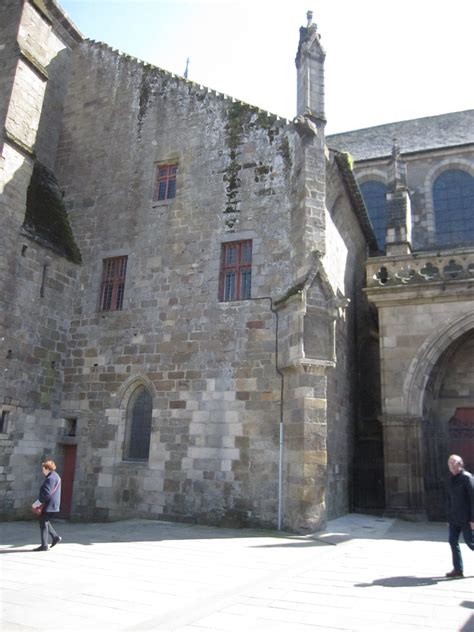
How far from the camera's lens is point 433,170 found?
20484 millimetres

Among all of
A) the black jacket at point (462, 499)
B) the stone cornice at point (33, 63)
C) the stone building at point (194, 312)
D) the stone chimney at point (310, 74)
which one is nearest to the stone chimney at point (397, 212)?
the stone building at point (194, 312)

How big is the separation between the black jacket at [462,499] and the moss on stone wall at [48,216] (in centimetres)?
1066

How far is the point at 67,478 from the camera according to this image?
12805 mm

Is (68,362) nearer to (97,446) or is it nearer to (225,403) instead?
(97,446)

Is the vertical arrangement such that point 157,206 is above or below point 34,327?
above

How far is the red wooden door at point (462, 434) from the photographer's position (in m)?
13.7

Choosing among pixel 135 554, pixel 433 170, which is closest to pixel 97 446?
pixel 135 554

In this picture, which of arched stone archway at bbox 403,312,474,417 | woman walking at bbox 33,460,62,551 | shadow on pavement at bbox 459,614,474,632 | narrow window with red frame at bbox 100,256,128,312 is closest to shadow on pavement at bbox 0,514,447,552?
woman walking at bbox 33,460,62,551

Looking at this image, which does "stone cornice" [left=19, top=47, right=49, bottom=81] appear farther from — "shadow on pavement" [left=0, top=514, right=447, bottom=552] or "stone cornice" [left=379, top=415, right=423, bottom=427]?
"stone cornice" [left=379, top=415, right=423, bottom=427]

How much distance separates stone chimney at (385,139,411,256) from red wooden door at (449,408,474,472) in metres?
4.89

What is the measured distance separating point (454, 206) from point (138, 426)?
14.7 m

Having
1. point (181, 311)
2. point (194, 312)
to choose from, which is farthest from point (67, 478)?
point (194, 312)

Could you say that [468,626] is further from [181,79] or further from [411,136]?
[411,136]

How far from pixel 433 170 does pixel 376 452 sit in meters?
11.8
